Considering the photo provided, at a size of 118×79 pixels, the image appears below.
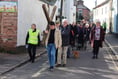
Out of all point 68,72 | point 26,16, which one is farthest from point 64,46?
point 26,16

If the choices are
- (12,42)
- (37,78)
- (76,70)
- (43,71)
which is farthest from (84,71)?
(12,42)

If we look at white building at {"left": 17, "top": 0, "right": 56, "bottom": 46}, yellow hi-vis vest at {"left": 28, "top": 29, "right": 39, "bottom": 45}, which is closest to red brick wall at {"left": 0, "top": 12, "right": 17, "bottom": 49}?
white building at {"left": 17, "top": 0, "right": 56, "bottom": 46}

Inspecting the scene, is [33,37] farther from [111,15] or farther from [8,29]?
[111,15]

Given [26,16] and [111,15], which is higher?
[111,15]

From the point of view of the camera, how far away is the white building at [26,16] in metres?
21.5

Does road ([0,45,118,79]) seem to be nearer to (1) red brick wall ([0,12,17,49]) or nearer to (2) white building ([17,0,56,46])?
(1) red brick wall ([0,12,17,49])

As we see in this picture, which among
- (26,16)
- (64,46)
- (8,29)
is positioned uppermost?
(26,16)

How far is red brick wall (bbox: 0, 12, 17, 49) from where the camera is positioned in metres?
20.7

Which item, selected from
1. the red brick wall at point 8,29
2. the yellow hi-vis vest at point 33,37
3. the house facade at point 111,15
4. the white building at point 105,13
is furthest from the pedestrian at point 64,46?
the white building at point 105,13

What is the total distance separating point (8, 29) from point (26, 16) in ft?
8.71

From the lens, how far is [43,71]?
45.3ft

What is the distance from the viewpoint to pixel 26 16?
2320 cm

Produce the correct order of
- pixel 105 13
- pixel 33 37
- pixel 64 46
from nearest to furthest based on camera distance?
pixel 64 46 → pixel 33 37 → pixel 105 13

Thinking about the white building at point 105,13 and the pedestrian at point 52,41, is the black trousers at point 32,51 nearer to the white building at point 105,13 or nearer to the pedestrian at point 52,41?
the pedestrian at point 52,41
